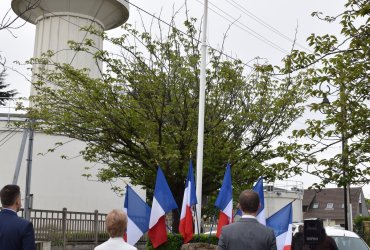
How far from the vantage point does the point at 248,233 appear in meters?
5.32

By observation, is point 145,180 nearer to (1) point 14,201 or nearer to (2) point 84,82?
(2) point 84,82

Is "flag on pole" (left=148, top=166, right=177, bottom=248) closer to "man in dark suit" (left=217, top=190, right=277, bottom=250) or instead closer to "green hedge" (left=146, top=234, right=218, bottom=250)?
"green hedge" (left=146, top=234, right=218, bottom=250)

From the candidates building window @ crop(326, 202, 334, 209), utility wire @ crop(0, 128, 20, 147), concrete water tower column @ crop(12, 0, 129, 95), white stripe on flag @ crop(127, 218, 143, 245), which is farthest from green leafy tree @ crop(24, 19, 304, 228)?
building window @ crop(326, 202, 334, 209)

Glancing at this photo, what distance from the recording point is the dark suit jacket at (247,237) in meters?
5.29

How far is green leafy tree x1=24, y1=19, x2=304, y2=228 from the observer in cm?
1580

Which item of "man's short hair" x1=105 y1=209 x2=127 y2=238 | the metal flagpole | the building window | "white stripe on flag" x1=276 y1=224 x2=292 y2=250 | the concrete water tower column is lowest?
the building window

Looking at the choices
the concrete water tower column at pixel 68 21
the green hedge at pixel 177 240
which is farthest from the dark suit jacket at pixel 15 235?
the concrete water tower column at pixel 68 21

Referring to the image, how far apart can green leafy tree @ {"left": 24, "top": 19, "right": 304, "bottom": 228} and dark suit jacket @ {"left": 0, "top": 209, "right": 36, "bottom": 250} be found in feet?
30.8

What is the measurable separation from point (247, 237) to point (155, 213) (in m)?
6.01

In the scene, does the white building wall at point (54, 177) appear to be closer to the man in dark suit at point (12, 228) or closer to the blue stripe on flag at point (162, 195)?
the blue stripe on flag at point (162, 195)

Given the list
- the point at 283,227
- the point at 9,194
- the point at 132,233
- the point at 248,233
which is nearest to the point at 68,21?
the point at 132,233

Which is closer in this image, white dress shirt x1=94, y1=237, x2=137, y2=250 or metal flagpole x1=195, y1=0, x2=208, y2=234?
white dress shirt x1=94, y1=237, x2=137, y2=250

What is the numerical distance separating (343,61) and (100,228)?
1340 centimetres

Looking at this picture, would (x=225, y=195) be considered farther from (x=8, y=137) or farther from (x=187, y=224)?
(x=8, y=137)
